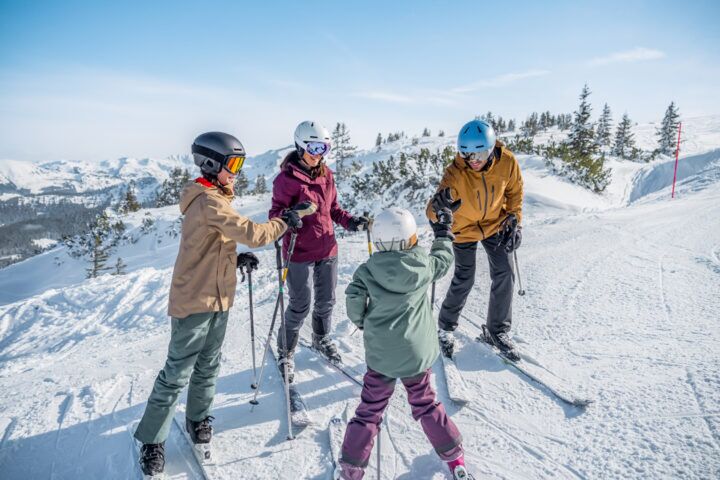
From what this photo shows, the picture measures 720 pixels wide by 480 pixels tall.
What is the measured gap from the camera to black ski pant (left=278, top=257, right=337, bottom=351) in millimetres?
3779

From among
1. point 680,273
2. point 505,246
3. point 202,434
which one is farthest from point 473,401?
point 680,273

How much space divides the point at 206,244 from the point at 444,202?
6.92 feet

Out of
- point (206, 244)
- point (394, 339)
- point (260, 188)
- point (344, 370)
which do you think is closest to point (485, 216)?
point (394, 339)

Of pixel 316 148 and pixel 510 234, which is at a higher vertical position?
pixel 316 148

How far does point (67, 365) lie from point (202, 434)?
315 centimetres

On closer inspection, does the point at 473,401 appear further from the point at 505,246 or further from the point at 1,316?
the point at 1,316

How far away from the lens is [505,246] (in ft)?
13.1

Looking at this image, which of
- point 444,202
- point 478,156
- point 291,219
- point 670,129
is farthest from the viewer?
point 670,129

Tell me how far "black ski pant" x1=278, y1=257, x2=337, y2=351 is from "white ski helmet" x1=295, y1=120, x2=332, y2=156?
1.12 metres

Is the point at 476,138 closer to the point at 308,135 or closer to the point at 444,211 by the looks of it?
the point at 444,211

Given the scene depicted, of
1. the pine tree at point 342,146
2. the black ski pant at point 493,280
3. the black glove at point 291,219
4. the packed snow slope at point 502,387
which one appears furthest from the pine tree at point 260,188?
the black glove at point 291,219

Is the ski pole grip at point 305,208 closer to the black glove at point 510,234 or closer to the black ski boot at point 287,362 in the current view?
the black ski boot at point 287,362

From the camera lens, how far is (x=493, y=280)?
416 centimetres

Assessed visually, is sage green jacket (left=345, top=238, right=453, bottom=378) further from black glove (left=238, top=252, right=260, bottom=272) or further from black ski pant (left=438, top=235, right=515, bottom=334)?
black ski pant (left=438, top=235, right=515, bottom=334)
